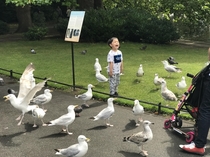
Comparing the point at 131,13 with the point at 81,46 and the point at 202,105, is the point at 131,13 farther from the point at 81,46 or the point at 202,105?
the point at 202,105

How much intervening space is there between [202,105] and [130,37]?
57.5ft

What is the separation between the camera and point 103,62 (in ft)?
49.7

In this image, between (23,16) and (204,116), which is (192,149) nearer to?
(204,116)

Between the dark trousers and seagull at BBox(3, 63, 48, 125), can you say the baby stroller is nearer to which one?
the dark trousers


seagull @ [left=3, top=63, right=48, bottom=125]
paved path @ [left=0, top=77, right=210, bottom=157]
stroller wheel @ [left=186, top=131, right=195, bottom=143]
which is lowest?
paved path @ [left=0, top=77, right=210, bottom=157]

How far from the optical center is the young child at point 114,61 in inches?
332

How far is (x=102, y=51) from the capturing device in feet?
60.5

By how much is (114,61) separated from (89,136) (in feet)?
8.83

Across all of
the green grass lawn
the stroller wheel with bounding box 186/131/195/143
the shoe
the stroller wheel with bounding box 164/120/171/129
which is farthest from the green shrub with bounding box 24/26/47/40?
the shoe

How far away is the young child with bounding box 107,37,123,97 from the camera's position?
8430 millimetres

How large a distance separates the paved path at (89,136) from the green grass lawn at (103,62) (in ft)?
4.27

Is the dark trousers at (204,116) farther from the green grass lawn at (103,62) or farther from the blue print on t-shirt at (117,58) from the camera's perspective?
the blue print on t-shirt at (117,58)

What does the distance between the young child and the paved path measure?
35.2 inches

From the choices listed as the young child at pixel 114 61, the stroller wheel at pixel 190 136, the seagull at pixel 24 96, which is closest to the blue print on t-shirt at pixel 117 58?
the young child at pixel 114 61
